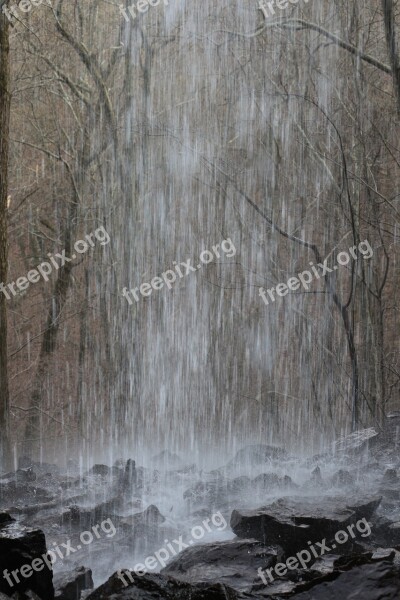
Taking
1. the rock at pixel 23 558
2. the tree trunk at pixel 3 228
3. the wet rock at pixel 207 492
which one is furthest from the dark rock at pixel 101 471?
the rock at pixel 23 558

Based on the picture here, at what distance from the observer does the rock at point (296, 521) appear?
13.4 ft

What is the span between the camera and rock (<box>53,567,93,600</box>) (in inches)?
131

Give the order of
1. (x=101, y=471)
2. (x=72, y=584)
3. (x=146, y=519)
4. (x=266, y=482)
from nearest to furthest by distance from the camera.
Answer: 1. (x=72, y=584)
2. (x=146, y=519)
3. (x=266, y=482)
4. (x=101, y=471)

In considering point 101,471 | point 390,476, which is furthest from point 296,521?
point 101,471

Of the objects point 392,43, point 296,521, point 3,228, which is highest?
point 392,43

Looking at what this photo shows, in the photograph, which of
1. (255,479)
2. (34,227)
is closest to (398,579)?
(255,479)

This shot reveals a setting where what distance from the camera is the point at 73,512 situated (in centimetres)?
520

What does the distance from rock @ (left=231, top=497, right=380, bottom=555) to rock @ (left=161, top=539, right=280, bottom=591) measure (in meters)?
0.25

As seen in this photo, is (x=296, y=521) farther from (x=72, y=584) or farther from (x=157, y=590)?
(x=157, y=590)

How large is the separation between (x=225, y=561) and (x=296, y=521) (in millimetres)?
609

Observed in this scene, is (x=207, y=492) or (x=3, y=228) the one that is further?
(x=3, y=228)

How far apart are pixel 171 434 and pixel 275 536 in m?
10.4

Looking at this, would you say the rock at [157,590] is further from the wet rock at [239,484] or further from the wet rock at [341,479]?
the wet rock at [341,479]

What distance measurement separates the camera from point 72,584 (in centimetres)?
343
